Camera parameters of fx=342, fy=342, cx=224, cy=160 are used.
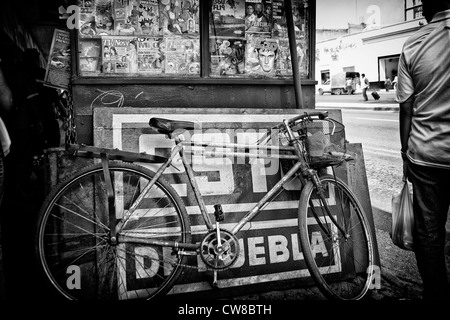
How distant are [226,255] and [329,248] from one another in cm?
118

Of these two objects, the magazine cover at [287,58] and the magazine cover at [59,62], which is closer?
the magazine cover at [59,62]

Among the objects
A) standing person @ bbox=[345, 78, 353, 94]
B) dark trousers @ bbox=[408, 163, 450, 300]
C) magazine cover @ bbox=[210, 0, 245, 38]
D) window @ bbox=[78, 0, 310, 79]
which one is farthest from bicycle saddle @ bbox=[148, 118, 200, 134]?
standing person @ bbox=[345, 78, 353, 94]

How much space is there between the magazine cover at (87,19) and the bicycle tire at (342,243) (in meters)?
2.44

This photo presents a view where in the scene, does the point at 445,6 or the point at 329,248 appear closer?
the point at 445,6

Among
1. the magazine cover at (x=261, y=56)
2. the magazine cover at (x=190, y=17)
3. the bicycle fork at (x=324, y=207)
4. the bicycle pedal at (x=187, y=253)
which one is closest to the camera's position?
the bicycle pedal at (x=187, y=253)

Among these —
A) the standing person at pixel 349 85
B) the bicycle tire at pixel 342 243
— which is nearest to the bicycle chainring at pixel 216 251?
the bicycle tire at pixel 342 243

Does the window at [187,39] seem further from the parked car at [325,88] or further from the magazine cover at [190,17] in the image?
the parked car at [325,88]

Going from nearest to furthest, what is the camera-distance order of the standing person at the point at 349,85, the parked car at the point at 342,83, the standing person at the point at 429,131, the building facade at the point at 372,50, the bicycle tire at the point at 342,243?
the standing person at the point at 429,131, the bicycle tire at the point at 342,243, the building facade at the point at 372,50, the parked car at the point at 342,83, the standing person at the point at 349,85

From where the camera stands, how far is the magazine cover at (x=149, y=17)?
3330 millimetres

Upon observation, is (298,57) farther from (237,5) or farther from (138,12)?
(138,12)

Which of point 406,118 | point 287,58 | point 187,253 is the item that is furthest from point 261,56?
point 187,253

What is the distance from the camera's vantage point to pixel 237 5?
3.62m

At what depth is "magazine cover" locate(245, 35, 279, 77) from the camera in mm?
3740

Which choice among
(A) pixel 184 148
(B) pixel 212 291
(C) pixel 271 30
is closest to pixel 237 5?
(C) pixel 271 30
